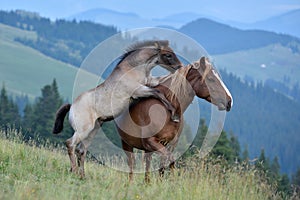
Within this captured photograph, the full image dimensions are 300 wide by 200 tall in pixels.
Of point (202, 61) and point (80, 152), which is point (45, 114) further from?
point (202, 61)

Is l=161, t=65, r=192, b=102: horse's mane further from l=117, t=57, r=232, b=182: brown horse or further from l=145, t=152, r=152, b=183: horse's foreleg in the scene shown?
l=145, t=152, r=152, b=183: horse's foreleg

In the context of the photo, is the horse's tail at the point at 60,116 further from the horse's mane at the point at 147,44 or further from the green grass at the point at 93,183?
the horse's mane at the point at 147,44

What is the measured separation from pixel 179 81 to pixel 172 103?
1.32 feet

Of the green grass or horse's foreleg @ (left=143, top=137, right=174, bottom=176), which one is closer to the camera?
the green grass

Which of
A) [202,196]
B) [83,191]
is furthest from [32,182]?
[202,196]

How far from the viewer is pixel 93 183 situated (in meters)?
8.96

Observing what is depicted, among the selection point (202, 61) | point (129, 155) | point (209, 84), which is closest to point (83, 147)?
point (129, 155)

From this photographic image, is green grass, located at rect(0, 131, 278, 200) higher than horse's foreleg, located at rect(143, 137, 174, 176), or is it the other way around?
→ horse's foreleg, located at rect(143, 137, 174, 176)

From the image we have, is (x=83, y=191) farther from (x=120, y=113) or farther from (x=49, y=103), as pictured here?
(x=49, y=103)

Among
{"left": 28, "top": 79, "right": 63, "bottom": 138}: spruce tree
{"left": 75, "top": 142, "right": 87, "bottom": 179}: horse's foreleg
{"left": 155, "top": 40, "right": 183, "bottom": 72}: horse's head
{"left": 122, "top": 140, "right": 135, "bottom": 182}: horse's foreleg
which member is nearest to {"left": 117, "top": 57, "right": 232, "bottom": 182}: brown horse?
{"left": 155, "top": 40, "right": 183, "bottom": 72}: horse's head

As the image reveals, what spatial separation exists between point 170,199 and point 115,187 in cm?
95

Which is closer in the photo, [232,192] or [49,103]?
[232,192]

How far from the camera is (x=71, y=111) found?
9.87m

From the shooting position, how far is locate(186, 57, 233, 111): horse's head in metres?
9.48
